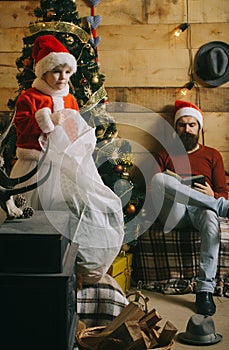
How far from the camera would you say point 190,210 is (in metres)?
4.32

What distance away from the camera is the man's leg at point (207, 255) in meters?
3.80

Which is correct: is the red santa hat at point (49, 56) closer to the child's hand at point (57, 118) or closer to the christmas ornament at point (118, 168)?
the child's hand at point (57, 118)

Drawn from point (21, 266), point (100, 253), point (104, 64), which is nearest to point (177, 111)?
point (104, 64)

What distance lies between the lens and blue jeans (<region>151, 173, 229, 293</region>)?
4.07 m

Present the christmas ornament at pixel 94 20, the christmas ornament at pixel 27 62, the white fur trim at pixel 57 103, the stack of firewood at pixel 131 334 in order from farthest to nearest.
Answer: the christmas ornament at pixel 94 20 < the christmas ornament at pixel 27 62 < the white fur trim at pixel 57 103 < the stack of firewood at pixel 131 334

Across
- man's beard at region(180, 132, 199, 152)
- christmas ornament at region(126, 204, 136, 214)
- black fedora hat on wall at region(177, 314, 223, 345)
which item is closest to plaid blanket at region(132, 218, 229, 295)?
christmas ornament at region(126, 204, 136, 214)

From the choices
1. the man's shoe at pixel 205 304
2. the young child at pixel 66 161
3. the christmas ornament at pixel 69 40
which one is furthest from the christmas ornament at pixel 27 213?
the christmas ornament at pixel 69 40

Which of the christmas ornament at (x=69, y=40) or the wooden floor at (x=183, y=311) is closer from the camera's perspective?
the wooden floor at (x=183, y=311)

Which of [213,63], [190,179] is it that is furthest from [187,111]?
[190,179]

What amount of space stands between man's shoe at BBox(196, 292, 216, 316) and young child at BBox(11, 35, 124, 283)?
65 cm

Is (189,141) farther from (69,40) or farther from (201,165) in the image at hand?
(69,40)

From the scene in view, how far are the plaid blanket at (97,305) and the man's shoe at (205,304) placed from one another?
0.68 meters

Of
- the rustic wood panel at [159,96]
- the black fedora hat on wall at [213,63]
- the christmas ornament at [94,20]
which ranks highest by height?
the christmas ornament at [94,20]

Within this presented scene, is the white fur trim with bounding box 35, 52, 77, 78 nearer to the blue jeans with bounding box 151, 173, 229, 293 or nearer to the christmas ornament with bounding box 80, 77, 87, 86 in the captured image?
the christmas ornament with bounding box 80, 77, 87, 86
